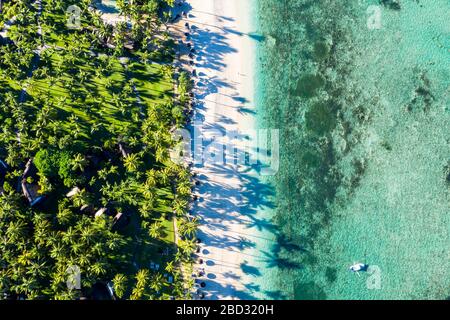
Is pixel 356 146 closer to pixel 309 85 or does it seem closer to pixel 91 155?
pixel 309 85

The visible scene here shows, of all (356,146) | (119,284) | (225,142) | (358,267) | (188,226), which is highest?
(356,146)

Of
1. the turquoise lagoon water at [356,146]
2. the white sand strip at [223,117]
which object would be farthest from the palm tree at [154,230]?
the turquoise lagoon water at [356,146]

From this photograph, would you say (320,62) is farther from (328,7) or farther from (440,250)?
(440,250)

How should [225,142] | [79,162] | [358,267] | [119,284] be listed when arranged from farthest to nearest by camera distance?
[225,142] < [358,267] < [79,162] < [119,284]

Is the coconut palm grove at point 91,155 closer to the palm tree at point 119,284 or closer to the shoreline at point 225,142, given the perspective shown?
the palm tree at point 119,284

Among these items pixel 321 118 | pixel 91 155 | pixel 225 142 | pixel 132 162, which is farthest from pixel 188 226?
pixel 321 118

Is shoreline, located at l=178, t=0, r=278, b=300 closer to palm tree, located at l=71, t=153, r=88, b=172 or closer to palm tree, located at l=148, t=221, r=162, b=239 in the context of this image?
palm tree, located at l=148, t=221, r=162, b=239

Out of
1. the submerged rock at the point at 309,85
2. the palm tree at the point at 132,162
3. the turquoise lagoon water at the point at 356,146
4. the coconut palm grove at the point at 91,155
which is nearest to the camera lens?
the coconut palm grove at the point at 91,155
